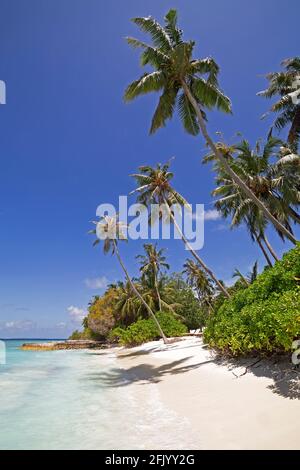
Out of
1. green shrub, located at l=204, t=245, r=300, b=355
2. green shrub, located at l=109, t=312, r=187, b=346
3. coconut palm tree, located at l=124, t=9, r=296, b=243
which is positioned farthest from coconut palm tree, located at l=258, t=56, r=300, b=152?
green shrub, located at l=109, t=312, r=187, b=346

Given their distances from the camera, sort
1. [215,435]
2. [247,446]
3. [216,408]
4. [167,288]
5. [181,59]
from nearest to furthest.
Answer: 1. [247,446]
2. [215,435]
3. [216,408]
4. [181,59]
5. [167,288]

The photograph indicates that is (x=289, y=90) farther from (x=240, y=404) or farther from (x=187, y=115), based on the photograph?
(x=240, y=404)

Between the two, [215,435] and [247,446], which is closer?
[247,446]

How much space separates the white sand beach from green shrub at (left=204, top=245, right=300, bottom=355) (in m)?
0.52

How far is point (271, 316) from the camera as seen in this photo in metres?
7.30

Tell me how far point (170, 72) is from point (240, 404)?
40.4ft

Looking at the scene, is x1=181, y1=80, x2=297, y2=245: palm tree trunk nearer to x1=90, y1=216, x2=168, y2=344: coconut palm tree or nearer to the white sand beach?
the white sand beach

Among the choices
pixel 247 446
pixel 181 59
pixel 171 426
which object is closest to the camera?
pixel 247 446

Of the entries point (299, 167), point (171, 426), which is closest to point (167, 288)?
point (299, 167)

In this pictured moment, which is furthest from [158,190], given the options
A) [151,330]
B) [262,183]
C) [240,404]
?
[240,404]

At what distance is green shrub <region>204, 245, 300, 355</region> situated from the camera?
6516 millimetres

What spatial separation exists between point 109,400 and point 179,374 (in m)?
3.66
